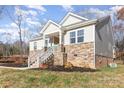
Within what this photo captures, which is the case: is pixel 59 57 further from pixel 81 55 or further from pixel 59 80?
pixel 59 80

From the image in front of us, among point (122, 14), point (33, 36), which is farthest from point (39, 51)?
point (122, 14)

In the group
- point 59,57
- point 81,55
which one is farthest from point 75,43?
point 59,57

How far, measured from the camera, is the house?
14.6 metres

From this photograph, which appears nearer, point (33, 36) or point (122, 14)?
point (33, 36)

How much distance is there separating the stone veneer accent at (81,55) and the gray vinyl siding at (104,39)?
441mm

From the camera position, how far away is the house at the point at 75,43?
1455cm

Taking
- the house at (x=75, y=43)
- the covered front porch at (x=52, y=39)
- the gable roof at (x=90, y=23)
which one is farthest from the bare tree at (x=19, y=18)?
the gable roof at (x=90, y=23)

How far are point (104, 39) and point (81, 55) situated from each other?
84.0 inches

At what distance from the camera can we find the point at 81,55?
1482 centimetres

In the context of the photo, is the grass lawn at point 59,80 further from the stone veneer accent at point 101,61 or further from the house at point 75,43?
the house at point 75,43

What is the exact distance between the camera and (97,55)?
1480 centimetres

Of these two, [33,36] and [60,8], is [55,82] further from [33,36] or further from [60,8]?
[33,36]

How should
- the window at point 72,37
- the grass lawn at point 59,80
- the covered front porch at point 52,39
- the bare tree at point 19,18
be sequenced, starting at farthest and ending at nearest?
the covered front porch at point 52,39 < the window at point 72,37 < the bare tree at point 19,18 < the grass lawn at point 59,80
